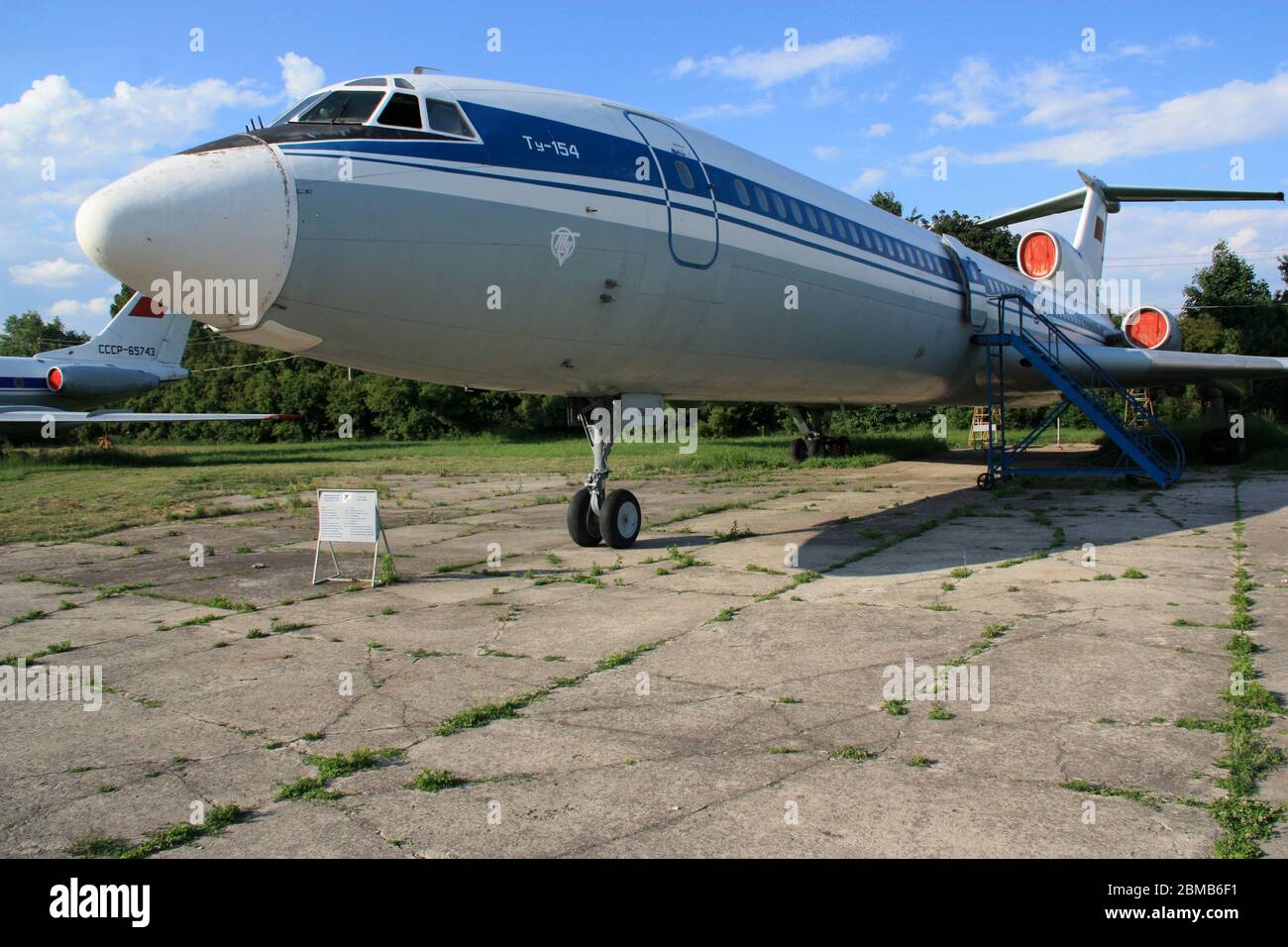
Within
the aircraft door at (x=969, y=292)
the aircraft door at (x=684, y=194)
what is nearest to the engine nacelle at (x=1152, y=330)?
the aircraft door at (x=969, y=292)

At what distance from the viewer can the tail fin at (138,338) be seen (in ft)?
95.1

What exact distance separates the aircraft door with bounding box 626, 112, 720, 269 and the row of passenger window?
62 cm

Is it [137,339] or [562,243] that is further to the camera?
[137,339]

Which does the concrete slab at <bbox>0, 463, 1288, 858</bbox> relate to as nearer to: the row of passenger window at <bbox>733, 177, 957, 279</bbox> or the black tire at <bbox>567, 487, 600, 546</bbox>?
the black tire at <bbox>567, 487, 600, 546</bbox>

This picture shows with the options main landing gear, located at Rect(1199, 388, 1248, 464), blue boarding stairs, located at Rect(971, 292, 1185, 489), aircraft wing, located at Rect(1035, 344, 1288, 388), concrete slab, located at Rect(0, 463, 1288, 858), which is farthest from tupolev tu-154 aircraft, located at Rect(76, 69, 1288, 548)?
main landing gear, located at Rect(1199, 388, 1248, 464)

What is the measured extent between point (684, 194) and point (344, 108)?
3.14 metres

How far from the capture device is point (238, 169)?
5887 mm

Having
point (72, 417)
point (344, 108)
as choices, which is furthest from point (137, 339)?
point (344, 108)

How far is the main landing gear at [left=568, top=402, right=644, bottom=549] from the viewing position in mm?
9594

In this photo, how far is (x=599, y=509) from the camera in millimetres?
9820

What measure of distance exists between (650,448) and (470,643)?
79.3 ft

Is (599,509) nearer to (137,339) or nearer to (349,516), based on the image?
(349,516)

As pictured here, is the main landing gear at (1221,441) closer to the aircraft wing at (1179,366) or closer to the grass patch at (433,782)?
the aircraft wing at (1179,366)
